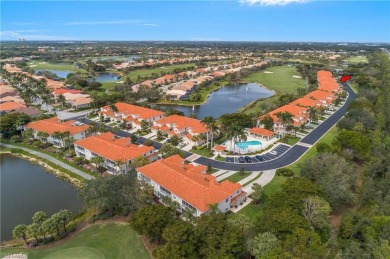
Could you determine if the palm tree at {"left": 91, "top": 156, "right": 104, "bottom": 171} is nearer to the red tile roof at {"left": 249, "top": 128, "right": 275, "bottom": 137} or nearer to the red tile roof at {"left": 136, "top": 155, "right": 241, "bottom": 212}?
the red tile roof at {"left": 136, "top": 155, "right": 241, "bottom": 212}

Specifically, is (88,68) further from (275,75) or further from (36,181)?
(36,181)

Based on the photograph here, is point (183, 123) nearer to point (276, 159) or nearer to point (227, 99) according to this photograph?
point (276, 159)

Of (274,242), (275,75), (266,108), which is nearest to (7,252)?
(274,242)

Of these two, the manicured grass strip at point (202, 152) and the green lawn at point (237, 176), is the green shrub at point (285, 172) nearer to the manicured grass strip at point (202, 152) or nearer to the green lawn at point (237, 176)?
the green lawn at point (237, 176)

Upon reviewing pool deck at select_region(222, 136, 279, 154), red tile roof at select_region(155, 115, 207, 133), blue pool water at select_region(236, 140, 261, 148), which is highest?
red tile roof at select_region(155, 115, 207, 133)

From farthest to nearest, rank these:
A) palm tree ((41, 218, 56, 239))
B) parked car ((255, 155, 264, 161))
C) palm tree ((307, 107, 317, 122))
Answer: palm tree ((307, 107, 317, 122)), parked car ((255, 155, 264, 161)), palm tree ((41, 218, 56, 239))

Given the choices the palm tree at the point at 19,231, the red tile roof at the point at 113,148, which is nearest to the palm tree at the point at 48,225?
the palm tree at the point at 19,231

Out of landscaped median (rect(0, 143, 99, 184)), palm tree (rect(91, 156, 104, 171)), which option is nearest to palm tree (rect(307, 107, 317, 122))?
palm tree (rect(91, 156, 104, 171))
